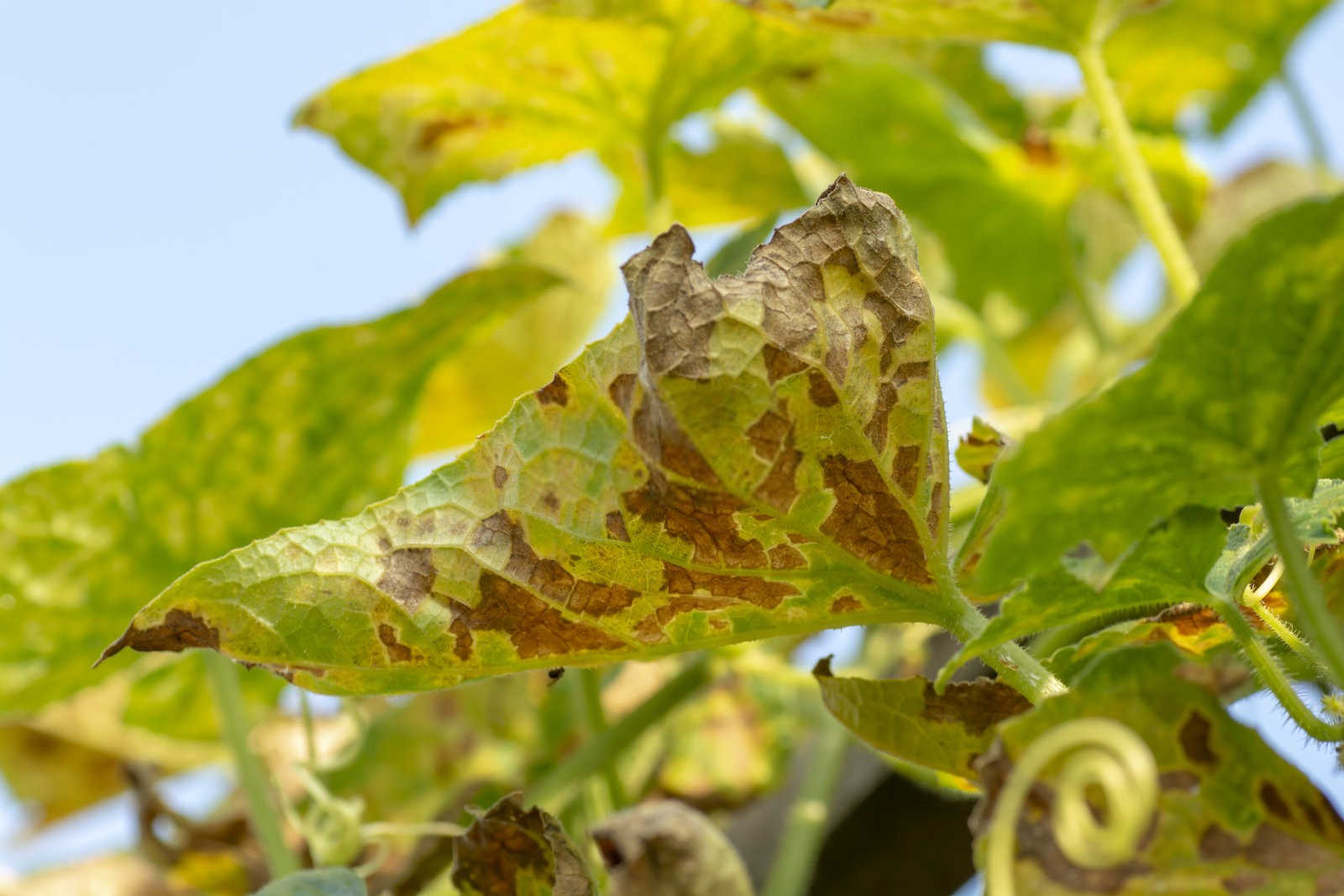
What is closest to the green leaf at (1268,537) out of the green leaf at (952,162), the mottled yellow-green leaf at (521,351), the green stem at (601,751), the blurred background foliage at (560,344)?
the blurred background foliage at (560,344)

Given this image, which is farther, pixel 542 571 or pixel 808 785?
pixel 808 785

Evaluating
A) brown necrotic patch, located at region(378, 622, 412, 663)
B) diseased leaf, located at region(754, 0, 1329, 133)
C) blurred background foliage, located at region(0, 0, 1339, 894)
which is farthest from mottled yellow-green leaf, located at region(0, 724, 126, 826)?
diseased leaf, located at region(754, 0, 1329, 133)

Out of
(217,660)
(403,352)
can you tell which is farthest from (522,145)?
(217,660)

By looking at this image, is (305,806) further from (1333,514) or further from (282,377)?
(1333,514)

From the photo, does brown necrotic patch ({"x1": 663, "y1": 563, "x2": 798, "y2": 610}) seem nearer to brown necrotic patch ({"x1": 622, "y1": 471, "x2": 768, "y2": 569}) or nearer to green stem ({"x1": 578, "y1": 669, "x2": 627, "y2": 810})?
brown necrotic patch ({"x1": 622, "y1": 471, "x2": 768, "y2": 569})

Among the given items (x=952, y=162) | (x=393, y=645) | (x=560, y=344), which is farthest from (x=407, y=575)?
(x=560, y=344)

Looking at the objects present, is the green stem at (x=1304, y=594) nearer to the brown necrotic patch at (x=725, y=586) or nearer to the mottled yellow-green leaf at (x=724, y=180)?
the brown necrotic patch at (x=725, y=586)

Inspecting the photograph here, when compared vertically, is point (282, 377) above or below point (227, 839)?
above
